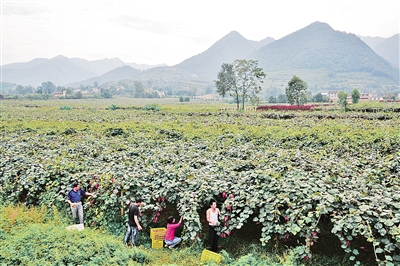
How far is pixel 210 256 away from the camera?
584 cm

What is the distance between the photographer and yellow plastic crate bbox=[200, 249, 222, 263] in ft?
18.7

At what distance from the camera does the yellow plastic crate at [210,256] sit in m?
5.70

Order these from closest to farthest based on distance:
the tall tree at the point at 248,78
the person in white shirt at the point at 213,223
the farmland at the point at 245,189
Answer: the farmland at the point at 245,189, the person in white shirt at the point at 213,223, the tall tree at the point at 248,78

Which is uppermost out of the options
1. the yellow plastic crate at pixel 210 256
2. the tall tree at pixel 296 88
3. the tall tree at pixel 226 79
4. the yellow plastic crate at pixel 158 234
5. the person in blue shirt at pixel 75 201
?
the tall tree at pixel 226 79

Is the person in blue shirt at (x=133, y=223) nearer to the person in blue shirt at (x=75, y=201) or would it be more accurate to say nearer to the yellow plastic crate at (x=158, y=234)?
the yellow plastic crate at (x=158, y=234)

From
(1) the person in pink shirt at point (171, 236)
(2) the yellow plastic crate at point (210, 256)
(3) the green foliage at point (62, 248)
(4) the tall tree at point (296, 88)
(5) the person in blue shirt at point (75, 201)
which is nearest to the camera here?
(3) the green foliage at point (62, 248)

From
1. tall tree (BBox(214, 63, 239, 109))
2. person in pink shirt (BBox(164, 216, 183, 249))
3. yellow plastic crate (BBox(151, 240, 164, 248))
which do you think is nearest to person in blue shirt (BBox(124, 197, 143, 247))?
yellow plastic crate (BBox(151, 240, 164, 248))

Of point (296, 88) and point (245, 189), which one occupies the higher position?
point (296, 88)

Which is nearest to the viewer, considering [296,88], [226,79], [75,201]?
[75,201]

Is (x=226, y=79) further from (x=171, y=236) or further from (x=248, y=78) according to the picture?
(x=171, y=236)

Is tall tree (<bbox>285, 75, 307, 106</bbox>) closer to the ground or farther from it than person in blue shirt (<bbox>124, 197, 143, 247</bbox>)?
farther from it

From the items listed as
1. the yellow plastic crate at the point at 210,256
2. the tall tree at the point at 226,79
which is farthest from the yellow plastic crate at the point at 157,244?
the tall tree at the point at 226,79

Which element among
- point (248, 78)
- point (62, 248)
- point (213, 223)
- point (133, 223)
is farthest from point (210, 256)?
point (248, 78)

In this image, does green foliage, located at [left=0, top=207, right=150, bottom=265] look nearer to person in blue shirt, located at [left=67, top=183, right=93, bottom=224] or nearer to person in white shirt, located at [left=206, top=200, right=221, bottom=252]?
person in blue shirt, located at [left=67, top=183, right=93, bottom=224]
